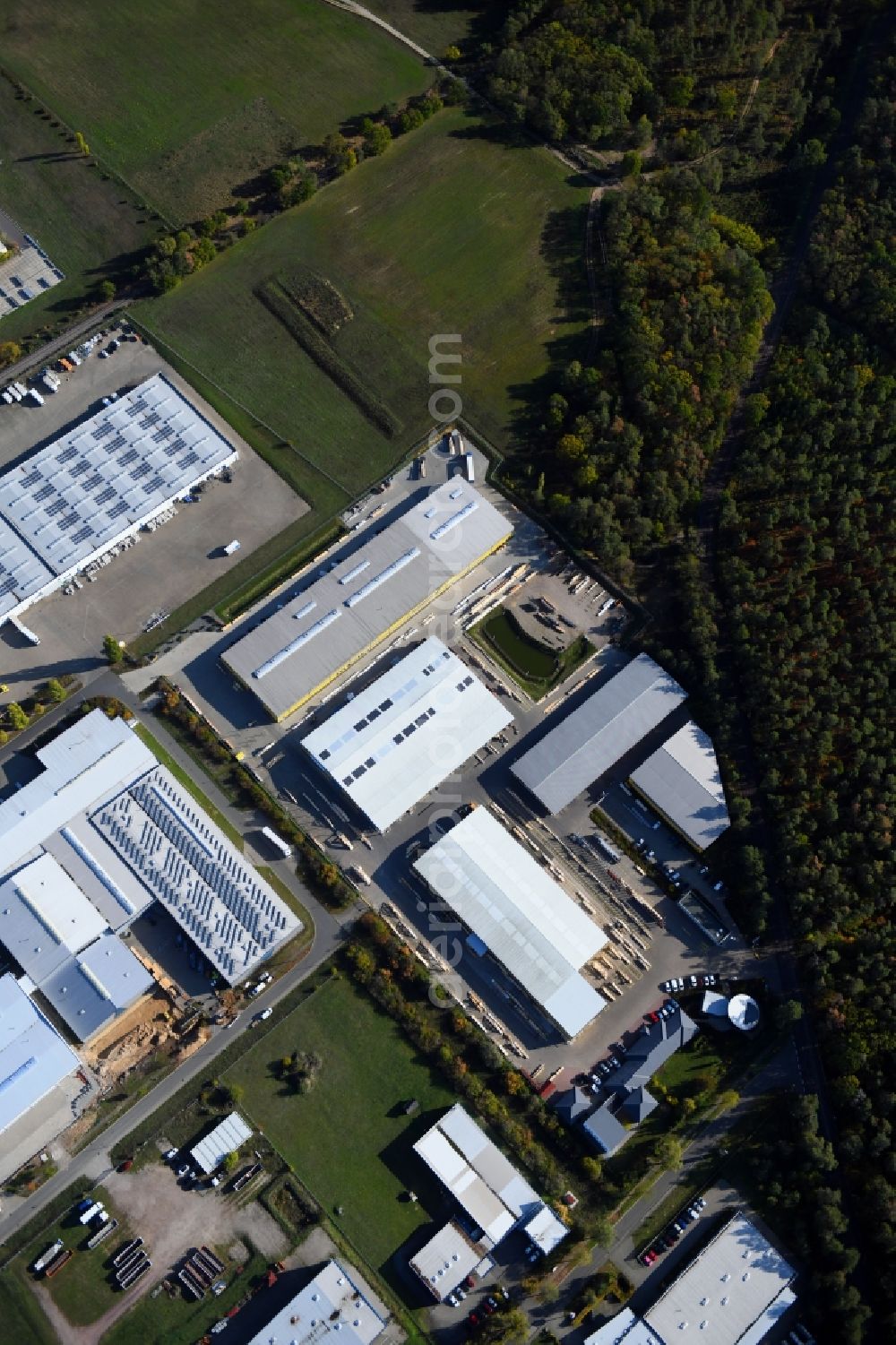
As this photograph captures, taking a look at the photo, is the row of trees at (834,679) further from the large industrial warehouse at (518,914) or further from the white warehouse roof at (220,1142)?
the white warehouse roof at (220,1142)

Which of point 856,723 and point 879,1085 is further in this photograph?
point 856,723

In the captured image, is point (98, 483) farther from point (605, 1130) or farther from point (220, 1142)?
point (605, 1130)

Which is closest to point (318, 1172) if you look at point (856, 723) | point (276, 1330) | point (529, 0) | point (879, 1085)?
point (276, 1330)

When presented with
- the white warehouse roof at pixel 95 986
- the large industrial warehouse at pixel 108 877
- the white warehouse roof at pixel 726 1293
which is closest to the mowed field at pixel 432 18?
the large industrial warehouse at pixel 108 877

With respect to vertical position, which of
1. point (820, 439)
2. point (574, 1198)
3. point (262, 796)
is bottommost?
point (574, 1198)

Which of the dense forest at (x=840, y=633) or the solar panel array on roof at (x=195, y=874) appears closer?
the dense forest at (x=840, y=633)

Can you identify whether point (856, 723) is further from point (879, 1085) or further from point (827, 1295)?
point (827, 1295)

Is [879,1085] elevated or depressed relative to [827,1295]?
elevated

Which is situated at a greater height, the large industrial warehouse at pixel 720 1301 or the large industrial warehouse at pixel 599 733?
the large industrial warehouse at pixel 599 733
